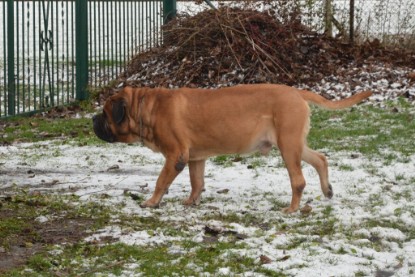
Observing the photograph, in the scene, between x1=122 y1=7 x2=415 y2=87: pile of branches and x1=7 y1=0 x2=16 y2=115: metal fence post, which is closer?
x1=7 y1=0 x2=16 y2=115: metal fence post

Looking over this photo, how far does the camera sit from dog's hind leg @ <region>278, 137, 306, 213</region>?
769 cm

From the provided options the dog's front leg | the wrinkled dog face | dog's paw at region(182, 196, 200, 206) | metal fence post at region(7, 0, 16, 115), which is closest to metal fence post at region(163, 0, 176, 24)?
metal fence post at region(7, 0, 16, 115)

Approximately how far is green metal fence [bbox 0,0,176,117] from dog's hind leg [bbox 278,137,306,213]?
661 cm

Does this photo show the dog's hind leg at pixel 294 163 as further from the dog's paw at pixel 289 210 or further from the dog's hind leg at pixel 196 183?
the dog's hind leg at pixel 196 183

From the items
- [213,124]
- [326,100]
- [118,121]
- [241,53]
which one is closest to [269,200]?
[213,124]

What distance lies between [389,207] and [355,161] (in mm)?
2143

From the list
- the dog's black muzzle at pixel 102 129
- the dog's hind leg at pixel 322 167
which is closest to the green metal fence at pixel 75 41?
the dog's black muzzle at pixel 102 129

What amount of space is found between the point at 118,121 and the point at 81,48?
7365 mm

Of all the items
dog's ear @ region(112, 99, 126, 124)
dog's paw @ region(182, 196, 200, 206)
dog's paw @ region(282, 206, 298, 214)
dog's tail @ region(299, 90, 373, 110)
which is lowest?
dog's paw @ region(182, 196, 200, 206)

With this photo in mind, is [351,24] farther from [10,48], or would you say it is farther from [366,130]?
[10,48]

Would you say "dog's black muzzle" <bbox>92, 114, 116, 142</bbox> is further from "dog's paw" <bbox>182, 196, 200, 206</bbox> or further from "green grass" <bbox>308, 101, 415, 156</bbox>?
"green grass" <bbox>308, 101, 415, 156</bbox>

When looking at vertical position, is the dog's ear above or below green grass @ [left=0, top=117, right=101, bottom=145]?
above

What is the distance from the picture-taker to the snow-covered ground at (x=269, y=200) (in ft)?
20.5

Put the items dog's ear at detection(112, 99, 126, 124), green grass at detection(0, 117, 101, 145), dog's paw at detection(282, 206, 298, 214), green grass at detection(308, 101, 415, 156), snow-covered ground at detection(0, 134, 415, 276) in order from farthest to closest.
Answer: green grass at detection(0, 117, 101, 145)
green grass at detection(308, 101, 415, 156)
dog's ear at detection(112, 99, 126, 124)
dog's paw at detection(282, 206, 298, 214)
snow-covered ground at detection(0, 134, 415, 276)
